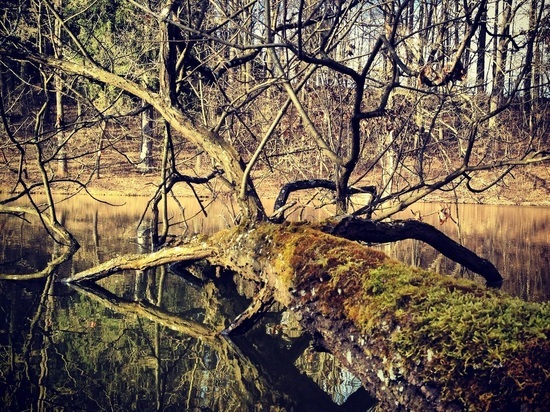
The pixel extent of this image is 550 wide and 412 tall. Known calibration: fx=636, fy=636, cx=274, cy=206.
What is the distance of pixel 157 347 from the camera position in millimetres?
4875

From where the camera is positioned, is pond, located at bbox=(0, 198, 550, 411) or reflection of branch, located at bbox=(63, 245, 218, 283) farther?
reflection of branch, located at bbox=(63, 245, 218, 283)

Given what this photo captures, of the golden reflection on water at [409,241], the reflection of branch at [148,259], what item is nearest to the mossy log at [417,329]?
the reflection of branch at [148,259]

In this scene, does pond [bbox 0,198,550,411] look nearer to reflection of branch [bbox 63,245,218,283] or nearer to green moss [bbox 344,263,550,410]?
reflection of branch [bbox 63,245,218,283]

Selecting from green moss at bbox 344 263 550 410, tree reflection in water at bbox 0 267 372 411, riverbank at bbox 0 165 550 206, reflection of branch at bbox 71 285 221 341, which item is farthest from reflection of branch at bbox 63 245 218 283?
riverbank at bbox 0 165 550 206

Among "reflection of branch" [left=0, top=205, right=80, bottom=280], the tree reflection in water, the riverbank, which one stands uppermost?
the riverbank

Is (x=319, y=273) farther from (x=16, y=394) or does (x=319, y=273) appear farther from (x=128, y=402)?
(x=16, y=394)

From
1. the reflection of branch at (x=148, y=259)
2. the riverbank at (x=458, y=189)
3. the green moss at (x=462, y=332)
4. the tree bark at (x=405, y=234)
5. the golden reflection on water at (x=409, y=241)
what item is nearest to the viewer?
the green moss at (x=462, y=332)

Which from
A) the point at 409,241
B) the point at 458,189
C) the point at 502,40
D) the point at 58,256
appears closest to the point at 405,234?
the point at 502,40

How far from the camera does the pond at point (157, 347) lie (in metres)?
3.81

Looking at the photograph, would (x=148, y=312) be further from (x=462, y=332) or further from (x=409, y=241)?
(x=409, y=241)

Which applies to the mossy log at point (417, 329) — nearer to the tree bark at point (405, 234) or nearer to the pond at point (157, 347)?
the pond at point (157, 347)

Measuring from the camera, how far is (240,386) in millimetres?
4062

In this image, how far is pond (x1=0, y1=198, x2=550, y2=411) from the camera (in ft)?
12.5

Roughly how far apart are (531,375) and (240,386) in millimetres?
2001
